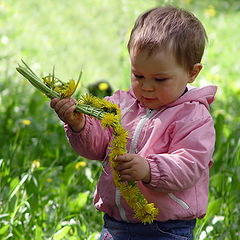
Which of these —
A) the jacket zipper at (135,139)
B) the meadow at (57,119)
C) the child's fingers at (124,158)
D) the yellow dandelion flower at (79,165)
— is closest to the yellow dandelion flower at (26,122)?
the meadow at (57,119)

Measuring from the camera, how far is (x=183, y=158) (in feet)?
5.88

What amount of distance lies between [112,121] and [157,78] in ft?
0.82

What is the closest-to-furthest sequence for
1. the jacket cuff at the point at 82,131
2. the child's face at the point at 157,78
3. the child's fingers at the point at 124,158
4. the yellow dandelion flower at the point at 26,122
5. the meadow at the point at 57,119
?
the child's fingers at the point at 124,158, the child's face at the point at 157,78, the jacket cuff at the point at 82,131, the meadow at the point at 57,119, the yellow dandelion flower at the point at 26,122

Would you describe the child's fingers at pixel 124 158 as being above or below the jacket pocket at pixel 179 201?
above

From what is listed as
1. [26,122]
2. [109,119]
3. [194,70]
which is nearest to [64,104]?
[109,119]

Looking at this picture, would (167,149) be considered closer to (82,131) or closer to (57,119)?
(82,131)

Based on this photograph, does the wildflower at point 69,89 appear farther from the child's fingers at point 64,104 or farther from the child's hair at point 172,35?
the child's hair at point 172,35

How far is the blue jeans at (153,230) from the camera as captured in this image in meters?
1.95

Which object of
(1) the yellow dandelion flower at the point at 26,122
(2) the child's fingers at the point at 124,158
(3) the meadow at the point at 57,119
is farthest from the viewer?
(1) the yellow dandelion flower at the point at 26,122

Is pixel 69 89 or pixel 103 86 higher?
pixel 69 89

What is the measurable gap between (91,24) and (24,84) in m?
1.87

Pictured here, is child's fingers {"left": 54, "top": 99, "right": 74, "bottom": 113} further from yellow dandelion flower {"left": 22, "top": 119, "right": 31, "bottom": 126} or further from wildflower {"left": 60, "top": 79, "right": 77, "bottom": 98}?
yellow dandelion flower {"left": 22, "top": 119, "right": 31, "bottom": 126}

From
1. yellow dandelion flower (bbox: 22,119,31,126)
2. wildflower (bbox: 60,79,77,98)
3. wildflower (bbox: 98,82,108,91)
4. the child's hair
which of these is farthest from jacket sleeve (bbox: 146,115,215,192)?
wildflower (bbox: 98,82,108,91)

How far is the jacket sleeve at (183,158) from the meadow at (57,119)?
16.4 inches
